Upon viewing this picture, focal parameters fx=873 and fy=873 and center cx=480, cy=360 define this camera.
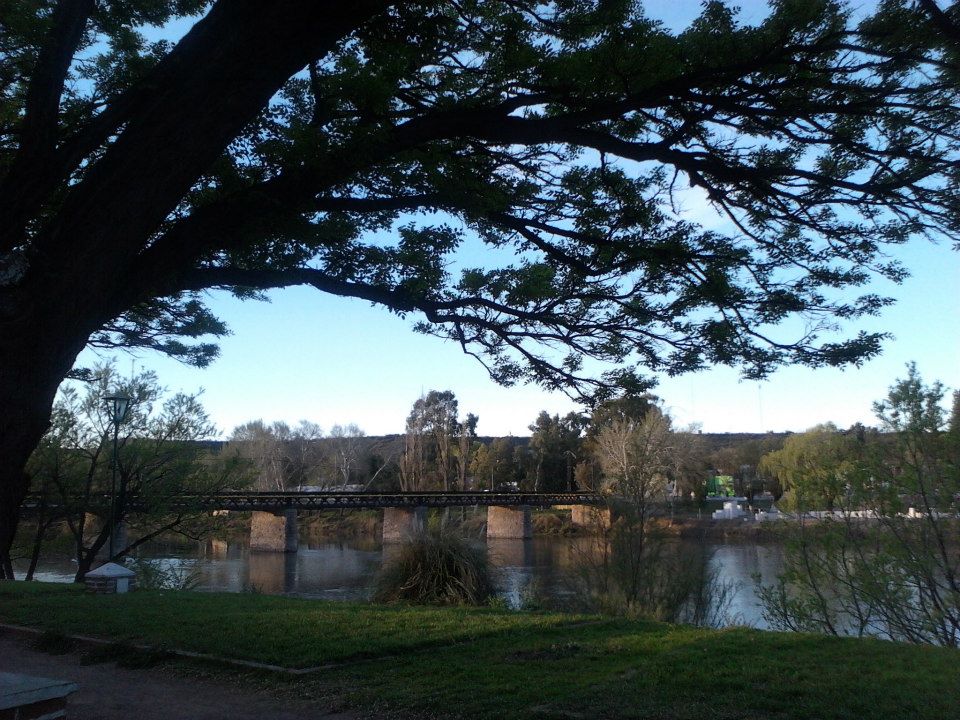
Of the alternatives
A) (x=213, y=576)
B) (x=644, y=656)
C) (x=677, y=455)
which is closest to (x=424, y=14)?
(x=644, y=656)

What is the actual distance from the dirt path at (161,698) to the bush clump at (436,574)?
7207 mm

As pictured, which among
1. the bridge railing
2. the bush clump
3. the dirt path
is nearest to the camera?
the dirt path

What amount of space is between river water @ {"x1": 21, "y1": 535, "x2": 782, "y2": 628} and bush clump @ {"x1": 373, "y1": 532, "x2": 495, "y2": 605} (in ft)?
1.93

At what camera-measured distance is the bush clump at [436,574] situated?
14.6m

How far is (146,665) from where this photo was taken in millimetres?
7660

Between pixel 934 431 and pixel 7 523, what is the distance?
975cm

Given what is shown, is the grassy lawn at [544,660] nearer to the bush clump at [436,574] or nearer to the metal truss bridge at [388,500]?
the bush clump at [436,574]

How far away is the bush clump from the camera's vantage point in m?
14.6

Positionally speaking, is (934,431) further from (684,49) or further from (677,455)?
(677,455)

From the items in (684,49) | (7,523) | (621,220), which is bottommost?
(7,523)

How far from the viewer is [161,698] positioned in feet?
21.5

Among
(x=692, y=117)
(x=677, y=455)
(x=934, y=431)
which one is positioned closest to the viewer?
(x=692, y=117)

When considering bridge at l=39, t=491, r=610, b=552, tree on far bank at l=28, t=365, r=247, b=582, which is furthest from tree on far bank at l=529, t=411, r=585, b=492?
tree on far bank at l=28, t=365, r=247, b=582

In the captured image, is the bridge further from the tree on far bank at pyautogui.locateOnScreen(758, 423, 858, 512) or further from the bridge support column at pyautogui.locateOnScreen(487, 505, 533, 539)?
the tree on far bank at pyautogui.locateOnScreen(758, 423, 858, 512)
